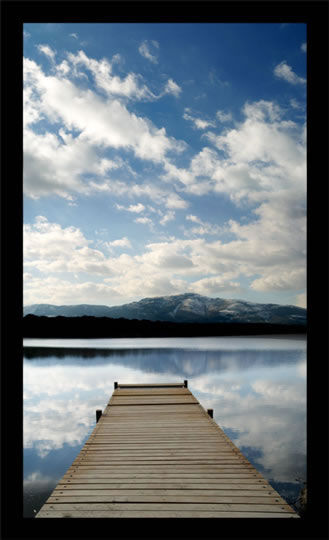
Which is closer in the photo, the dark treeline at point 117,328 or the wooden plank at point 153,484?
the wooden plank at point 153,484

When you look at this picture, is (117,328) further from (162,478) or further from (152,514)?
(152,514)

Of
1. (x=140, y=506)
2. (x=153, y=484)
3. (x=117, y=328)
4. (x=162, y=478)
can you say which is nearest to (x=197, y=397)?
(x=162, y=478)

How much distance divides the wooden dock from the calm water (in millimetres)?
2819

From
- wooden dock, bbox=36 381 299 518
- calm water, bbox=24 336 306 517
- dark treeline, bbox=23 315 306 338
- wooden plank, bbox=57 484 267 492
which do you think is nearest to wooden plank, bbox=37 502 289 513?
wooden dock, bbox=36 381 299 518

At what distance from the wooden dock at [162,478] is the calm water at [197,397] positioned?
2.82 metres

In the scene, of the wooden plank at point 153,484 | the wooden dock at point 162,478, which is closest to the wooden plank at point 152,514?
the wooden dock at point 162,478

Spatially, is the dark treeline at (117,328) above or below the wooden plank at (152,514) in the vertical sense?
below

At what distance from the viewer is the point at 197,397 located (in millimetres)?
17266

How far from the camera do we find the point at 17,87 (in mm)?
1696

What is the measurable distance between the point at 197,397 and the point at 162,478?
14568 mm

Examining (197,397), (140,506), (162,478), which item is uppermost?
(140,506)

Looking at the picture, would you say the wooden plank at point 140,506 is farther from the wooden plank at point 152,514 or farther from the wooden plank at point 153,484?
the wooden plank at point 153,484

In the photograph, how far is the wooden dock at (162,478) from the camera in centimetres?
273

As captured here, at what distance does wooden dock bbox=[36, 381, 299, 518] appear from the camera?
2.73 m
